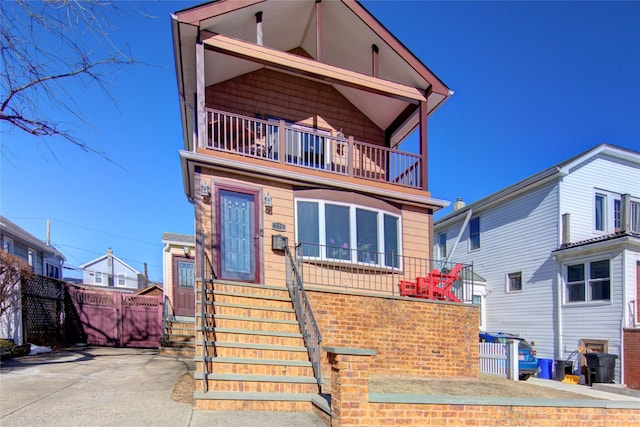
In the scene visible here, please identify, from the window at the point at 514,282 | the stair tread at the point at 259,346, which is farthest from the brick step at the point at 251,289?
the window at the point at 514,282

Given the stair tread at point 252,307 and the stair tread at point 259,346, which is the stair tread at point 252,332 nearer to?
the stair tread at point 259,346

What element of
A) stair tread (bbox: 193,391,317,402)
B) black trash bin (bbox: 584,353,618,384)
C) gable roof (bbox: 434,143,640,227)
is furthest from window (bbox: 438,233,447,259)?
stair tread (bbox: 193,391,317,402)

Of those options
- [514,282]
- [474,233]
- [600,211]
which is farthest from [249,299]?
[600,211]

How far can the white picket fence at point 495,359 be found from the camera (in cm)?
1092

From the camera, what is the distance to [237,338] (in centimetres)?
624

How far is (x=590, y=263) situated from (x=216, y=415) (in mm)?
14455

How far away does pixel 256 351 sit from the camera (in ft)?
19.7

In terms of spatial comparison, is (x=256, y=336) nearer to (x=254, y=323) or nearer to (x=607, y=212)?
(x=254, y=323)

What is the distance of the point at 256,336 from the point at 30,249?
17790 mm

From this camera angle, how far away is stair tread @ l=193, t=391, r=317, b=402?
500 centimetres

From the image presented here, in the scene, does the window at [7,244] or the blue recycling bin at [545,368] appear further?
the window at [7,244]

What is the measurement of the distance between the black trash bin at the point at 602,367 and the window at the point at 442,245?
9484 millimetres

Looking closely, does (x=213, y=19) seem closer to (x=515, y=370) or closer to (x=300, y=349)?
(x=300, y=349)

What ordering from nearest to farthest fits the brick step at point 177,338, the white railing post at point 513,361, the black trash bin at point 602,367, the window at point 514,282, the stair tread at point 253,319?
1. the stair tread at point 253,319
2. the brick step at point 177,338
3. the white railing post at point 513,361
4. the black trash bin at point 602,367
5. the window at point 514,282
